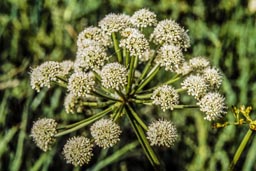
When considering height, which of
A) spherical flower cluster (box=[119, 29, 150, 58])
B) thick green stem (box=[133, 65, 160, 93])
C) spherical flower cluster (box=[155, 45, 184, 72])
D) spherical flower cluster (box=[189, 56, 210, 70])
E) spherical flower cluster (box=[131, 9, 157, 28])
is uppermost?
spherical flower cluster (box=[131, 9, 157, 28])

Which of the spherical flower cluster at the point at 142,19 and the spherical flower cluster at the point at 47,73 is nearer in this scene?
the spherical flower cluster at the point at 47,73

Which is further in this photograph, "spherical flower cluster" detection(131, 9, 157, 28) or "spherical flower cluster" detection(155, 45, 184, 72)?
"spherical flower cluster" detection(131, 9, 157, 28)

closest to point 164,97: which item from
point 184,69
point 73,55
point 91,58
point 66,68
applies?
point 184,69

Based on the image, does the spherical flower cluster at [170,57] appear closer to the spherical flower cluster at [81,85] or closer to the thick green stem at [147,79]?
the thick green stem at [147,79]

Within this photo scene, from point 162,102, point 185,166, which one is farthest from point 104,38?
point 185,166

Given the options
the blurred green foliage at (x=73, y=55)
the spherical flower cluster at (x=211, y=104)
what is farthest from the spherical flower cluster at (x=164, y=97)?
the blurred green foliage at (x=73, y=55)

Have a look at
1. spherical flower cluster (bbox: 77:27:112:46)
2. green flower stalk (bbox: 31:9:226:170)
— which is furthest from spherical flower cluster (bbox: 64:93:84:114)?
spherical flower cluster (bbox: 77:27:112:46)

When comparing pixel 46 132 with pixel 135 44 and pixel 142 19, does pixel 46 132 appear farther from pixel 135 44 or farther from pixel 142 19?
pixel 142 19

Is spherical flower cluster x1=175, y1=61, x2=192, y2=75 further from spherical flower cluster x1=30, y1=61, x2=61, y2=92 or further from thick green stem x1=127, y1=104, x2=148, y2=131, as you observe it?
spherical flower cluster x1=30, y1=61, x2=61, y2=92
